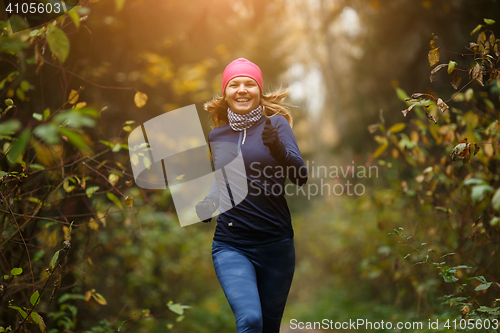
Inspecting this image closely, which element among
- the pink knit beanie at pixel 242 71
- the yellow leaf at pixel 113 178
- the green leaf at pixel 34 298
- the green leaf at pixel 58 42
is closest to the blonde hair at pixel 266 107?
the pink knit beanie at pixel 242 71

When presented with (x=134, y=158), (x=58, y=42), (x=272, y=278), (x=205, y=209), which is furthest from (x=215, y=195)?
(x=58, y=42)

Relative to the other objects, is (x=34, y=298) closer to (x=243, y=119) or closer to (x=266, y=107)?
(x=243, y=119)

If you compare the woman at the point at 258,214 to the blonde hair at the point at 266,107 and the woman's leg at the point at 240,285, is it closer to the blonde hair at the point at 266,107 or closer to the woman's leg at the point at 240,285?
the woman's leg at the point at 240,285

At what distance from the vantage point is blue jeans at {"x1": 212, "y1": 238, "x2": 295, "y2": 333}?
2.20 metres

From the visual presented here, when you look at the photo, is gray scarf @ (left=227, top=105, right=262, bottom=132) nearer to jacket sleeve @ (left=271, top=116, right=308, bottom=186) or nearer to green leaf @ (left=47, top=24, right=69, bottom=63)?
jacket sleeve @ (left=271, top=116, right=308, bottom=186)

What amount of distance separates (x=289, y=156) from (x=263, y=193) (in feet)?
1.01

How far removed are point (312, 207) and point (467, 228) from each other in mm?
10946

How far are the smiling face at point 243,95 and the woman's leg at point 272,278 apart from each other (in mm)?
982

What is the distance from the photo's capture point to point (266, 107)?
2725 mm

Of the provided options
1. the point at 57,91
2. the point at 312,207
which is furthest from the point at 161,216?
the point at 312,207

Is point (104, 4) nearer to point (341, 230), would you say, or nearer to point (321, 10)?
point (341, 230)

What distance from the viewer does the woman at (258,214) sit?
2.27 m

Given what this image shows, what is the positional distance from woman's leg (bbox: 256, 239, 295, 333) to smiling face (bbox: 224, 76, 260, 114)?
982 millimetres

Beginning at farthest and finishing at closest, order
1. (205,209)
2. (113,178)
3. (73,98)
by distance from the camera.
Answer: (113,178)
(73,98)
(205,209)
